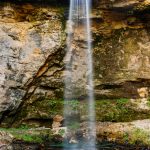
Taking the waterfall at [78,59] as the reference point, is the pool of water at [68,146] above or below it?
below

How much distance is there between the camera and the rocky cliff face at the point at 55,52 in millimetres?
15289

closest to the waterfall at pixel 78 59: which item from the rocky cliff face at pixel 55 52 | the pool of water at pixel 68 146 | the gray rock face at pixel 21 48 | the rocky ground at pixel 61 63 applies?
the rocky ground at pixel 61 63

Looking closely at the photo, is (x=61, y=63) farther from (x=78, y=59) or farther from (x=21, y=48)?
(x=21, y=48)

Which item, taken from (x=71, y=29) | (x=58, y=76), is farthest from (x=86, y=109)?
(x=71, y=29)

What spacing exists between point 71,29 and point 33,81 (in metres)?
2.63

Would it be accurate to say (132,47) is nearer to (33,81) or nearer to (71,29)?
(71,29)

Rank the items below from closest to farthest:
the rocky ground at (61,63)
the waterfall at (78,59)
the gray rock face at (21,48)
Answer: the gray rock face at (21,48), the rocky ground at (61,63), the waterfall at (78,59)

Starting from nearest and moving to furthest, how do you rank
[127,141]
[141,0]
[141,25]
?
[127,141]
[141,0]
[141,25]

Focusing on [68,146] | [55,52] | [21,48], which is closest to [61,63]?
[55,52]

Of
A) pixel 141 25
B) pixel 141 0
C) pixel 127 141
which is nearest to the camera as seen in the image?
pixel 127 141

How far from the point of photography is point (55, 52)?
15664 mm

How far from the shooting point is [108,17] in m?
16.3

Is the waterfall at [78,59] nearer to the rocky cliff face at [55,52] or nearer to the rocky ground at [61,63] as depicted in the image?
the rocky ground at [61,63]

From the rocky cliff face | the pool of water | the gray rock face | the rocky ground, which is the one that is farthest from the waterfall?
the pool of water
